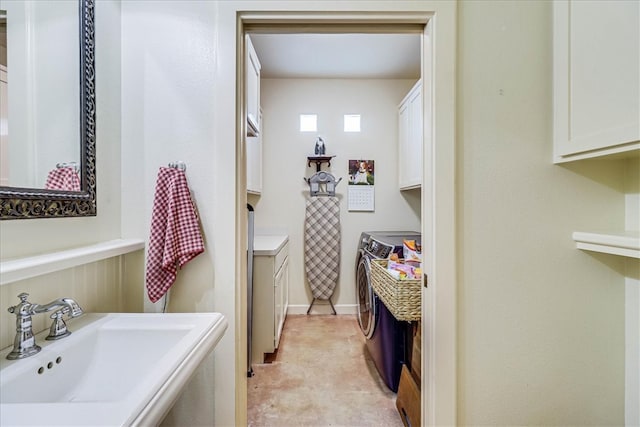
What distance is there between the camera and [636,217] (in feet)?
3.74

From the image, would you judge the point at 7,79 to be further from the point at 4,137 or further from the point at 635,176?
the point at 635,176

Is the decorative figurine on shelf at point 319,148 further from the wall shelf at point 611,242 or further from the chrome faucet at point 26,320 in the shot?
the chrome faucet at point 26,320

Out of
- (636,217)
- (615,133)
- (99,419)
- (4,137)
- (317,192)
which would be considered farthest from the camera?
(317,192)

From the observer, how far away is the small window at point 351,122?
11.0ft

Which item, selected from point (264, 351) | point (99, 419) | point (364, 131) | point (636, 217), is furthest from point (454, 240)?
point (364, 131)

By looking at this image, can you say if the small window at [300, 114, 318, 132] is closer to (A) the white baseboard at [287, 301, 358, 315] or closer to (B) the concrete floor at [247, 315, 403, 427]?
(A) the white baseboard at [287, 301, 358, 315]

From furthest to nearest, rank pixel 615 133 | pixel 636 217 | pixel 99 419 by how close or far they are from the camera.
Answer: pixel 636 217, pixel 615 133, pixel 99 419

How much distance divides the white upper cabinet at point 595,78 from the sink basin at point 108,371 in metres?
1.45

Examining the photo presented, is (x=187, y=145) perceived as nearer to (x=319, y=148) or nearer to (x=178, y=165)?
(x=178, y=165)

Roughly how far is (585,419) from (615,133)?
44.7 inches

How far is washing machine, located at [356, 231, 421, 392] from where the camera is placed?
188 cm

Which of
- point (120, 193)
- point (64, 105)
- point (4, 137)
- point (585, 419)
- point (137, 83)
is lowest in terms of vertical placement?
point (585, 419)

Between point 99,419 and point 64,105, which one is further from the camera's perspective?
point 64,105

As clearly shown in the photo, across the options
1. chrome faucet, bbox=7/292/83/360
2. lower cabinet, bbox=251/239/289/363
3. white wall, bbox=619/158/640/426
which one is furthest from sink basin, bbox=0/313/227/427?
white wall, bbox=619/158/640/426
